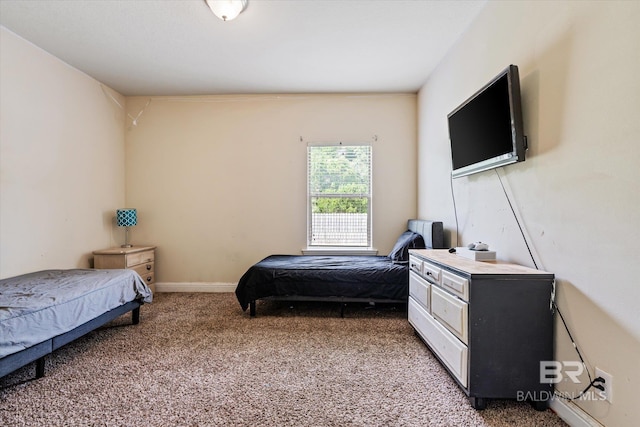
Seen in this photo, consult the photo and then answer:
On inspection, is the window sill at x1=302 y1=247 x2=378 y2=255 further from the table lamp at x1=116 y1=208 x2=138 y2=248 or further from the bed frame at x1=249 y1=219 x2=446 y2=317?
the table lamp at x1=116 y1=208 x2=138 y2=248

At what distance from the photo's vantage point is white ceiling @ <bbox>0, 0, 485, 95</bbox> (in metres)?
2.33

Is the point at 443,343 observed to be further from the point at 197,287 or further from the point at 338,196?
the point at 197,287

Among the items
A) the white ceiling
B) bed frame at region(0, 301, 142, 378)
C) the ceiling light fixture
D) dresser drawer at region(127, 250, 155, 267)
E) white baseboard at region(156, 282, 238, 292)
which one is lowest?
white baseboard at region(156, 282, 238, 292)

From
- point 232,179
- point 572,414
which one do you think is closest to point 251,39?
point 232,179

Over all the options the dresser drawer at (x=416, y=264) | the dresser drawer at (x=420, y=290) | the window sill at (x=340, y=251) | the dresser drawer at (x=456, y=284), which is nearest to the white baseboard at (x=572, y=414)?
the dresser drawer at (x=456, y=284)

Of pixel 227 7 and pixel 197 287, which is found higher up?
pixel 227 7

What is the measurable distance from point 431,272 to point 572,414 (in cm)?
102

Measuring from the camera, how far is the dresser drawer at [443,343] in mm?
1683

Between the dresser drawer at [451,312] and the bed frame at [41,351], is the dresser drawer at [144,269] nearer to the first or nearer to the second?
the bed frame at [41,351]

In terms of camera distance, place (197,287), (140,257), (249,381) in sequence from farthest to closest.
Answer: (197,287) < (140,257) < (249,381)

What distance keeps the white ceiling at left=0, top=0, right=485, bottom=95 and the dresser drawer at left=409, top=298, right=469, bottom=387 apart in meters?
2.46

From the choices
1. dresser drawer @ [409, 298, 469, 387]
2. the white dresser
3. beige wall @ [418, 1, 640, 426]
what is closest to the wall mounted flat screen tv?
beige wall @ [418, 1, 640, 426]

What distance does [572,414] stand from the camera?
1483 mm

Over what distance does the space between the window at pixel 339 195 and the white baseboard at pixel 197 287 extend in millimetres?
1316
